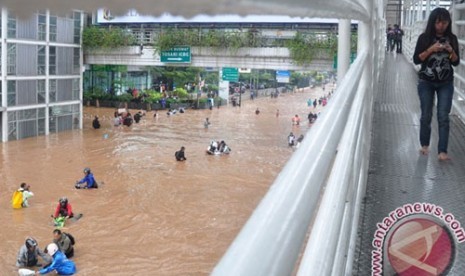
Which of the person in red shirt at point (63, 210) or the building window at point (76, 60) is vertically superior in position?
the building window at point (76, 60)

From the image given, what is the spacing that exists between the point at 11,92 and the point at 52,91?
243 centimetres

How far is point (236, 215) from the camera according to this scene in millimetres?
11047

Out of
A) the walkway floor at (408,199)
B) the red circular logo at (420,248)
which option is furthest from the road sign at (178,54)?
the red circular logo at (420,248)

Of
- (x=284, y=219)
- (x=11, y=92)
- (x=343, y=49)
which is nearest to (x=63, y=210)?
(x=343, y=49)

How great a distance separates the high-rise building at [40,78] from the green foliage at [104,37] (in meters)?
0.34

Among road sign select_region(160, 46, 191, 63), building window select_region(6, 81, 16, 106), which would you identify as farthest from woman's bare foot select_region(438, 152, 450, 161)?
road sign select_region(160, 46, 191, 63)

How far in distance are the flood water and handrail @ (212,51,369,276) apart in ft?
10.3

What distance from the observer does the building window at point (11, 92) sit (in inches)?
690

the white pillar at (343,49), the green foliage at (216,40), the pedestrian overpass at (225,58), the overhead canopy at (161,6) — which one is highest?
the green foliage at (216,40)

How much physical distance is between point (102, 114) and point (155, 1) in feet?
90.4

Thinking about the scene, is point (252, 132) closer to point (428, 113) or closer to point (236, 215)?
point (236, 215)

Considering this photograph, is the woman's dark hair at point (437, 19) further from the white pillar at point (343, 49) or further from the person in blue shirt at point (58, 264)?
the person in blue shirt at point (58, 264)

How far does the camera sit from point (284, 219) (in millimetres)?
417

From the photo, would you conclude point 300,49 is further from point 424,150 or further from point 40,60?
point 424,150
